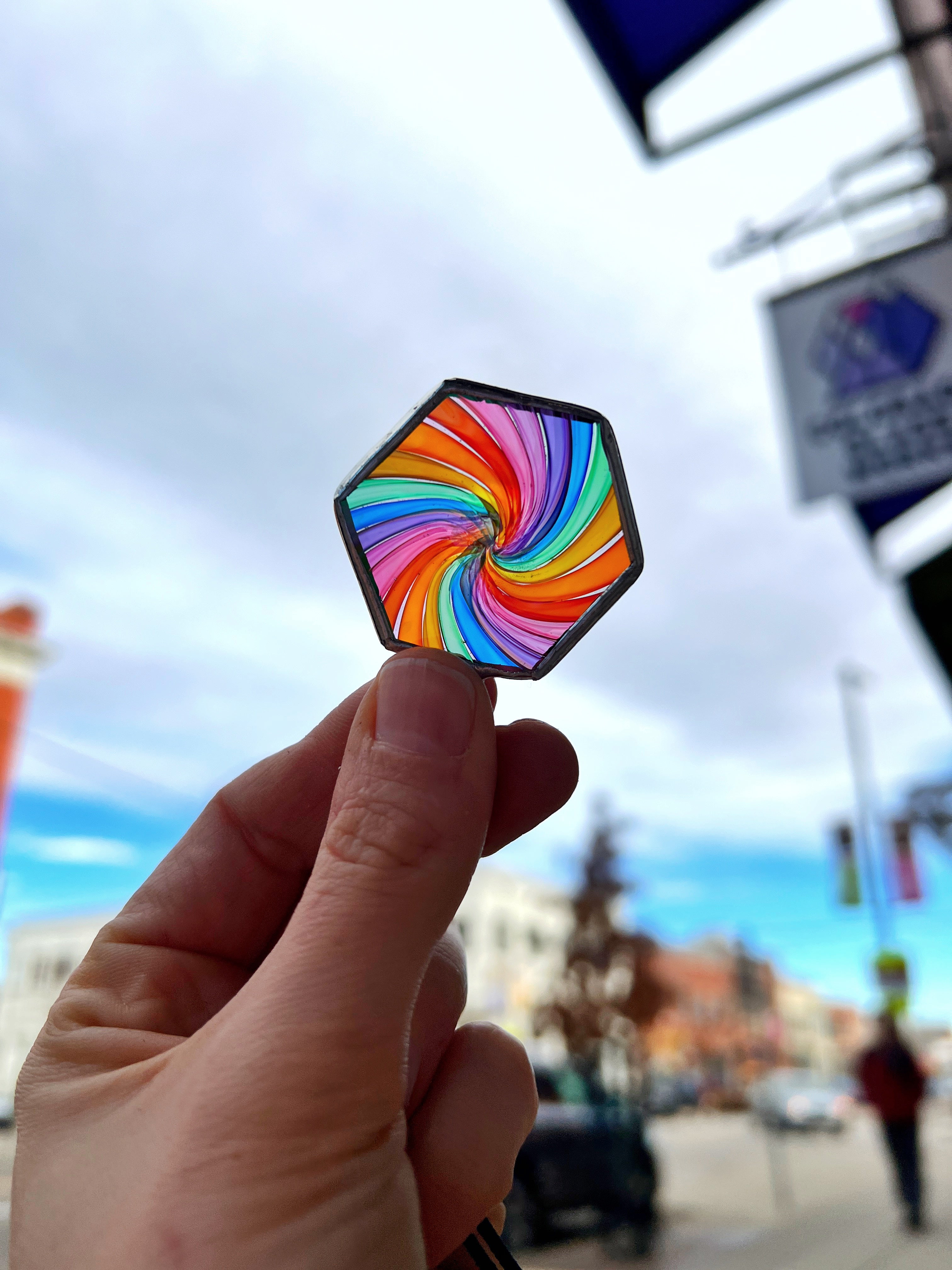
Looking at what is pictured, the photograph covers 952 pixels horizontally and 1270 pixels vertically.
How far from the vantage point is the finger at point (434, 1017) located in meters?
0.77

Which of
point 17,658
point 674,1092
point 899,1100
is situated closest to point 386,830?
point 899,1100

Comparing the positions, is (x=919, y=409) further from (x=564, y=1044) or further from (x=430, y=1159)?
(x=564, y=1044)

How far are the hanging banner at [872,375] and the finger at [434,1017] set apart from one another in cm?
248

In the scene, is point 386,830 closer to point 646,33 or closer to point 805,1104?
point 646,33

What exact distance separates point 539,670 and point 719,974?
81.0 ft

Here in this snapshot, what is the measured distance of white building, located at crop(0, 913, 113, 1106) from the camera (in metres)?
5.57

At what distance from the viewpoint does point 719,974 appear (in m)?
22.8

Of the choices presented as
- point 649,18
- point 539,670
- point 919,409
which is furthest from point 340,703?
point 649,18

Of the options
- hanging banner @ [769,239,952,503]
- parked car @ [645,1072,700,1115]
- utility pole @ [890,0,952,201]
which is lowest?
parked car @ [645,1072,700,1115]

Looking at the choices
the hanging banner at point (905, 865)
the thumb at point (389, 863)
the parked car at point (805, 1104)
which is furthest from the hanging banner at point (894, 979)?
the thumb at point (389, 863)

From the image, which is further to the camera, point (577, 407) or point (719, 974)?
point (719, 974)

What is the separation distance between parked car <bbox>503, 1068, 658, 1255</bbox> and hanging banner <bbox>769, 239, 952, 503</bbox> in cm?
380

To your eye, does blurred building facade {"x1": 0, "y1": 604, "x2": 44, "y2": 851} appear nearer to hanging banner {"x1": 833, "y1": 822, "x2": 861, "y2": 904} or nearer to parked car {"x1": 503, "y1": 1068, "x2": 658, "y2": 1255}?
parked car {"x1": 503, "y1": 1068, "x2": 658, "y2": 1255}

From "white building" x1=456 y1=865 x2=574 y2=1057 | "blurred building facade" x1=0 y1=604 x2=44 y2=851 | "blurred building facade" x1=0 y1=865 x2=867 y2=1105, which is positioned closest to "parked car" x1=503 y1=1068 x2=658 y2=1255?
"blurred building facade" x1=0 y1=865 x2=867 y2=1105
